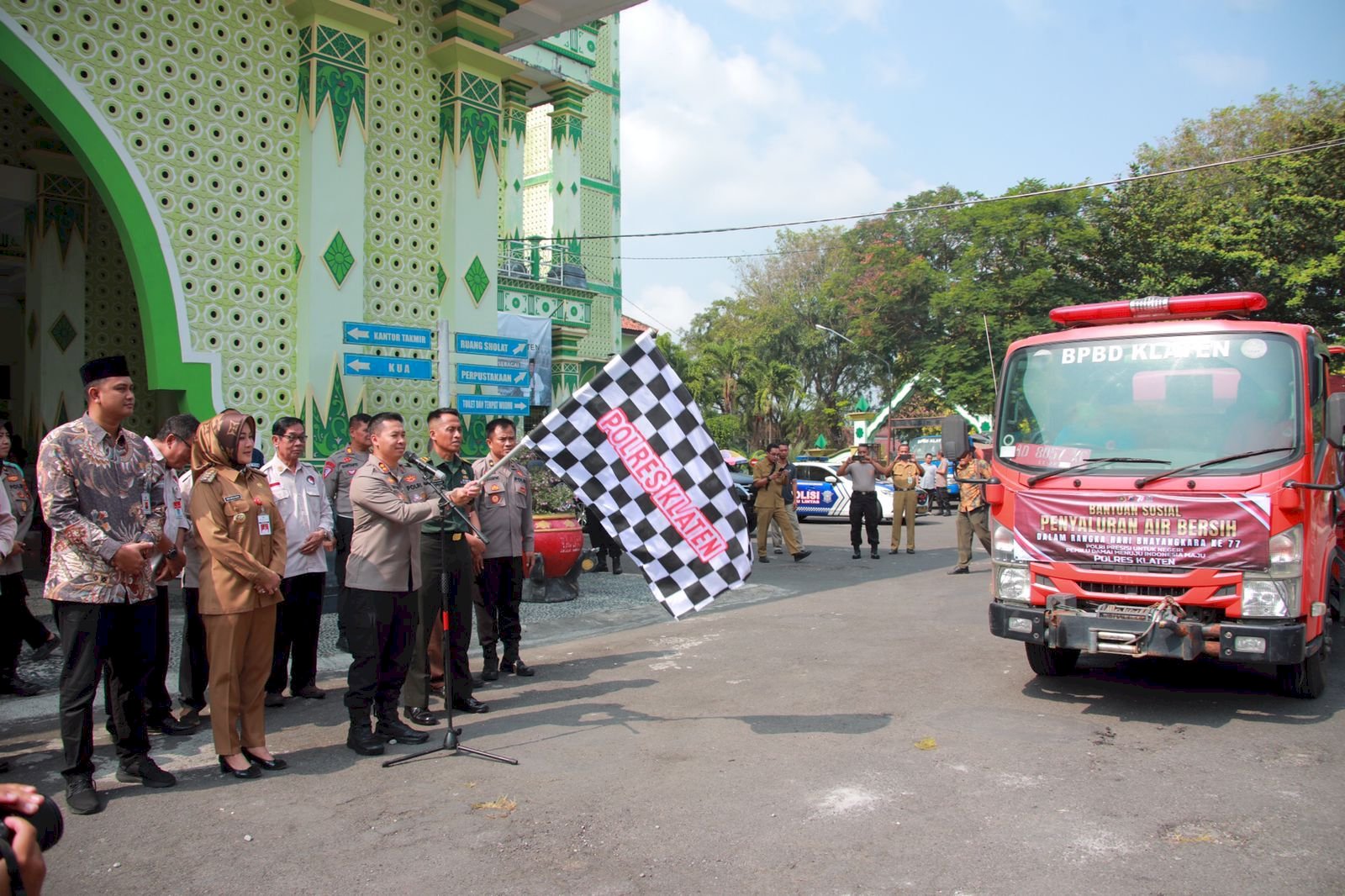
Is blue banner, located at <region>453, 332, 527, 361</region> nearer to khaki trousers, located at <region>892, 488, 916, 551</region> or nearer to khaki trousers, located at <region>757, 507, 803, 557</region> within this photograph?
khaki trousers, located at <region>757, 507, 803, 557</region>

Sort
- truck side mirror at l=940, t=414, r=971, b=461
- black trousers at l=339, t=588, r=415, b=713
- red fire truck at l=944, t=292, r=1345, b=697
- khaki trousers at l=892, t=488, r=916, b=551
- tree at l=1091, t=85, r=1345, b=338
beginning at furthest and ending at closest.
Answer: tree at l=1091, t=85, r=1345, b=338
khaki trousers at l=892, t=488, r=916, b=551
truck side mirror at l=940, t=414, r=971, b=461
red fire truck at l=944, t=292, r=1345, b=697
black trousers at l=339, t=588, r=415, b=713

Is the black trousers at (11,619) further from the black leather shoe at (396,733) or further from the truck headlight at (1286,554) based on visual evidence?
the truck headlight at (1286,554)

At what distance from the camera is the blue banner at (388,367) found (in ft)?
34.1

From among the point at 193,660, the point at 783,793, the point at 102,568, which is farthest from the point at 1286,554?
the point at 193,660

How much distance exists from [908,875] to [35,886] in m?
3.01

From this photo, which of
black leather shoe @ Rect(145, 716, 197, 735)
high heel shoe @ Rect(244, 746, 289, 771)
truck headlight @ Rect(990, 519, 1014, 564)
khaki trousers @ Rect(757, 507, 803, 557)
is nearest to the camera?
high heel shoe @ Rect(244, 746, 289, 771)

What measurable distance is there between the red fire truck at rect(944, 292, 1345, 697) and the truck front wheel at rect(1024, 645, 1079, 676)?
13 millimetres

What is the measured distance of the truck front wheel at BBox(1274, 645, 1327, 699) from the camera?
6.29 m

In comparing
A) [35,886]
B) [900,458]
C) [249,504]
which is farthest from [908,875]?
[900,458]

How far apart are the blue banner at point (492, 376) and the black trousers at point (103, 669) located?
6314 millimetres

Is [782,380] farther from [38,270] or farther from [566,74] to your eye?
[38,270]

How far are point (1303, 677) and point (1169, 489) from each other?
1620mm

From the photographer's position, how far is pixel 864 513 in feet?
50.9

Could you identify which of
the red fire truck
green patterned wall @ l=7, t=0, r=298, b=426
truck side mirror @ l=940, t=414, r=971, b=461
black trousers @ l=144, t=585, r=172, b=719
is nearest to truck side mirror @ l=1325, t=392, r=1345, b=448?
the red fire truck
